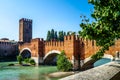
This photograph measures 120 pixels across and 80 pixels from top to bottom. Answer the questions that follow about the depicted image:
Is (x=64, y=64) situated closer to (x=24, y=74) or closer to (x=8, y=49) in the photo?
(x=24, y=74)

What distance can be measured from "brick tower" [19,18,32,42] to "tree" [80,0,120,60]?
53.6m

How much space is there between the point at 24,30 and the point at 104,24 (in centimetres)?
5510

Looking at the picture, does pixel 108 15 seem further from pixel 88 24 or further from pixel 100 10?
pixel 88 24

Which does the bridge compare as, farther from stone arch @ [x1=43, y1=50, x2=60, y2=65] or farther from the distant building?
the distant building

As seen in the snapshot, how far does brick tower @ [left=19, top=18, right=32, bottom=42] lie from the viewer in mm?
62594

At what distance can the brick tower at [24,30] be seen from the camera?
6259cm

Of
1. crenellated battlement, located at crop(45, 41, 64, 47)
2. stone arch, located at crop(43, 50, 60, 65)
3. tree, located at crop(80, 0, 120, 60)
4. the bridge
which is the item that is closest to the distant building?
stone arch, located at crop(43, 50, 60, 65)

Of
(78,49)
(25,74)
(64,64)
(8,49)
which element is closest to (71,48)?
(78,49)

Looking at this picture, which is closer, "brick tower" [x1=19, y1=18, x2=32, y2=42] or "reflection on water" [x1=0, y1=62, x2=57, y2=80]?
"reflection on water" [x1=0, y1=62, x2=57, y2=80]

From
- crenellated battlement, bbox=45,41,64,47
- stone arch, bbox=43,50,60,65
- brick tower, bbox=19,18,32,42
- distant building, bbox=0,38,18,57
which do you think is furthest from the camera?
brick tower, bbox=19,18,32,42

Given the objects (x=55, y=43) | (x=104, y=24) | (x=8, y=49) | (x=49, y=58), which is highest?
(x=104, y=24)

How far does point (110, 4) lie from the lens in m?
8.53

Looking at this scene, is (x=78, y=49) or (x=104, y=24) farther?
(x=78, y=49)

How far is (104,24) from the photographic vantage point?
9.10 m
